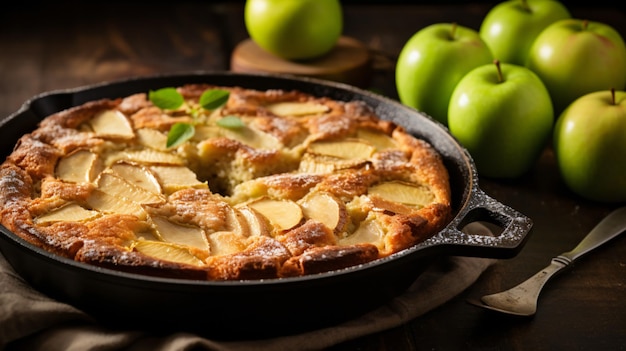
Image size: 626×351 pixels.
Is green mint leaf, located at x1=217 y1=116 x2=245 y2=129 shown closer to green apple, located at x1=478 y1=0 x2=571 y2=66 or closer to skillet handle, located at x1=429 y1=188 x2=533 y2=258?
skillet handle, located at x1=429 y1=188 x2=533 y2=258

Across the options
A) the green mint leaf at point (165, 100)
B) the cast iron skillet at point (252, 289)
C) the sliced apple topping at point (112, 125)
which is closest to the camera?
the cast iron skillet at point (252, 289)

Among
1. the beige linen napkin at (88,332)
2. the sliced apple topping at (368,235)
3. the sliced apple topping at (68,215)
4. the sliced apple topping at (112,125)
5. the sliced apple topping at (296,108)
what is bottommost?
the beige linen napkin at (88,332)

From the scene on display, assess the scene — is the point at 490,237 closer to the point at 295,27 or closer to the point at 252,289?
the point at 252,289

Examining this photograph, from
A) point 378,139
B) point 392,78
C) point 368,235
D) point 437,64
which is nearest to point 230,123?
point 378,139

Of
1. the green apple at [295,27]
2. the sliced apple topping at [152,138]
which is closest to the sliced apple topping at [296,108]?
the sliced apple topping at [152,138]

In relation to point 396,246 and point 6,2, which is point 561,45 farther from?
point 6,2

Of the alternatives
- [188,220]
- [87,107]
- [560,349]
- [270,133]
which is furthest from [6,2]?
[560,349]

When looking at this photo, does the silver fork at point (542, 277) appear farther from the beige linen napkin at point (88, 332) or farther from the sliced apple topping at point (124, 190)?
the sliced apple topping at point (124, 190)
